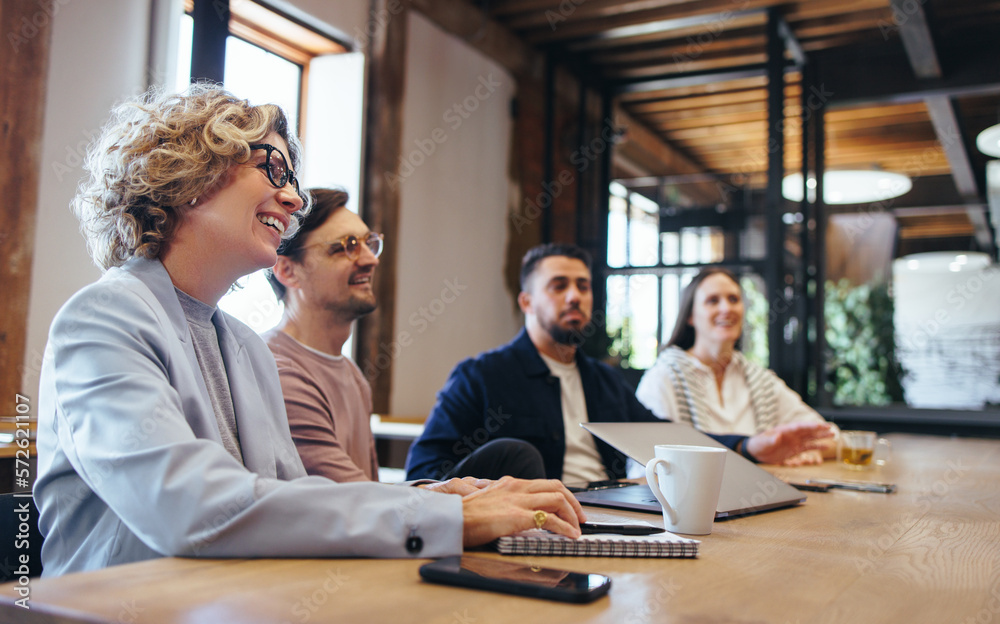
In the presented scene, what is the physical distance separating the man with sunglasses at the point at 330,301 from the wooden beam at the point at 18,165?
102 cm

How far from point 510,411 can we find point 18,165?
1686 millimetres

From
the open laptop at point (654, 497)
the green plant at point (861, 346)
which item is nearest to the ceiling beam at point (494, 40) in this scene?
the green plant at point (861, 346)

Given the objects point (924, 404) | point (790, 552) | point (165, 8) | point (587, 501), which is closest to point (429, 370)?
point (165, 8)

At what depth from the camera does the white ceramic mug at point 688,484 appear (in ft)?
3.42

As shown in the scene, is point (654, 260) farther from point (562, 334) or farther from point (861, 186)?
point (562, 334)

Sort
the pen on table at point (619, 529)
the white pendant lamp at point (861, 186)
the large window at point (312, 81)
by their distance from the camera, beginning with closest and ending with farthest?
the pen on table at point (619, 529), the large window at point (312, 81), the white pendant lamp at point (861, 186)

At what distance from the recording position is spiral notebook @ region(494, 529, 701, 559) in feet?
2.92

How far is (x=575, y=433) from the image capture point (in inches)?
97.3

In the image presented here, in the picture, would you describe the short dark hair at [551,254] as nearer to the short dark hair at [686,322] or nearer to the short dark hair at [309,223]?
the short dark hair at [686,322]

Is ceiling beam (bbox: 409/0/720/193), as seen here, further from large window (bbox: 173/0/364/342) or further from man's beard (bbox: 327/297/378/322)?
man's beard (bbox: 327/297/378/322)

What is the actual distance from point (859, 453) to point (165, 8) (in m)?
2.81

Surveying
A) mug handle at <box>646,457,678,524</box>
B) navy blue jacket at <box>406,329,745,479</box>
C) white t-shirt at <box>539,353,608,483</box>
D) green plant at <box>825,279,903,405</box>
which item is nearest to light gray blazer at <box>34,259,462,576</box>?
mug handle at <box>646,457,678,524</box>

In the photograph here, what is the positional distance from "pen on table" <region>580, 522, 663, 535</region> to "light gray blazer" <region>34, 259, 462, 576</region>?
201mm

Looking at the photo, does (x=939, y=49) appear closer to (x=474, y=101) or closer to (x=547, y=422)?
(x=474, y=101)
